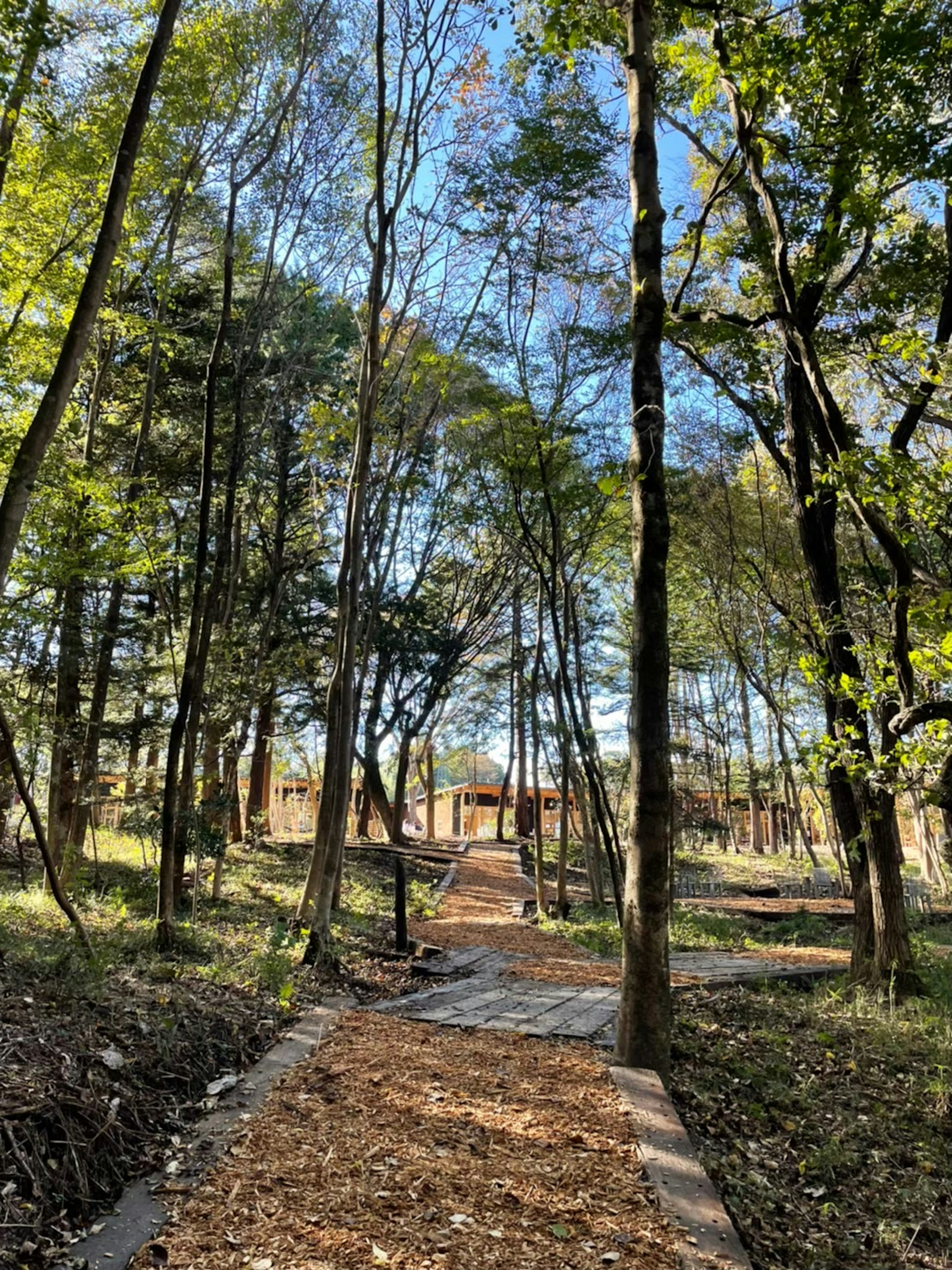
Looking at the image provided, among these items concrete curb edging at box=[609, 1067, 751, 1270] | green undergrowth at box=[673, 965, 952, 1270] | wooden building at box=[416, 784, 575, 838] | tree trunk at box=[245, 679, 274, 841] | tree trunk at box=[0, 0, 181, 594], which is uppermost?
tree trunk at box=[0, 0, 181, 594]

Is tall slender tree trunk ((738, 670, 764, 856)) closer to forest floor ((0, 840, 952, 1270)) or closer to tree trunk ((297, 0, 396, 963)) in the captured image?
tree trunk ((297, 0, 396, 963))

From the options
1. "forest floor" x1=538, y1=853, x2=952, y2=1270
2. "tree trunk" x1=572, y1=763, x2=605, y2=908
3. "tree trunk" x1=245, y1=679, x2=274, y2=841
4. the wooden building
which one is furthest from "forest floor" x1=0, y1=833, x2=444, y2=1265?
the wooden building

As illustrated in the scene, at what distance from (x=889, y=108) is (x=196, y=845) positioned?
30.9ft

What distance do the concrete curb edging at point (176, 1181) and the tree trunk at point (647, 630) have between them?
6.09ft

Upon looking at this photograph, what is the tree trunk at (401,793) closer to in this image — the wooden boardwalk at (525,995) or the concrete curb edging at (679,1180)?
the wooden boardwalk at (525,995)

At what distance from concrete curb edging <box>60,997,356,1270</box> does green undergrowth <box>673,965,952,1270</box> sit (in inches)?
82.8

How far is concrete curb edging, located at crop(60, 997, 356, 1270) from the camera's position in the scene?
2.38m

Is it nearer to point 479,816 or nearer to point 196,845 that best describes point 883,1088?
point 196,845

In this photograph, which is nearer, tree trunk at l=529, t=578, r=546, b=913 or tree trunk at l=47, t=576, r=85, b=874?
tree trunk at l=47, t=576, r=85, b=874

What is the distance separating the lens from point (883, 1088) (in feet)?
15.6

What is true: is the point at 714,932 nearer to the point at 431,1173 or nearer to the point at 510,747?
the point at 431,1173

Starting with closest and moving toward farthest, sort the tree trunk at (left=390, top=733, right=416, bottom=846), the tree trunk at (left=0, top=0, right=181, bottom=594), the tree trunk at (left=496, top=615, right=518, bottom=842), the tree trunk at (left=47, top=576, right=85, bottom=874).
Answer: the tree trunk at (left=0, top=0, right=181, bottom=594) < the tree trunk at (left=47, top=576, right=85, bottom=874) < the tree trunk at (left=390, top=733, right=416, bottom=846) < the tree trunk at (left=496, top=615, right=518, bottom=842)

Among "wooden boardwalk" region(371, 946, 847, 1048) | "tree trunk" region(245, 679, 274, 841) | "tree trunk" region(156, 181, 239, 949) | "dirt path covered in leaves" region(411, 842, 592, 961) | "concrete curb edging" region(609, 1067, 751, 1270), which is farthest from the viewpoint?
"tree trunk" region(245, 679, 274, 841)

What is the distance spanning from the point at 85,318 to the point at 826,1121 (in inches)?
239
